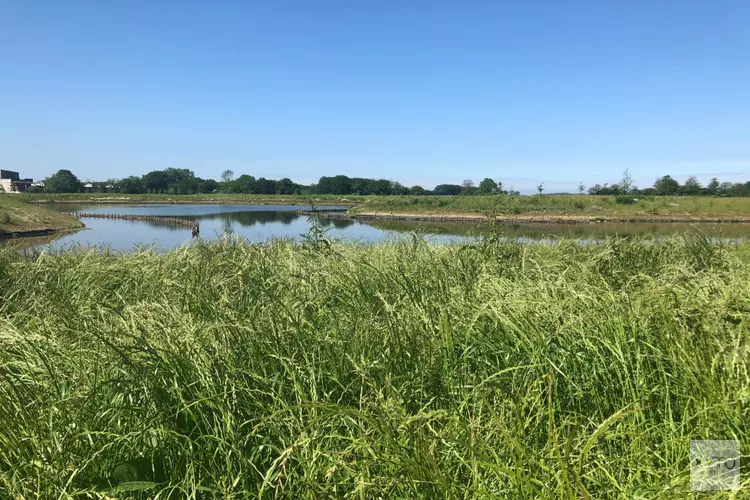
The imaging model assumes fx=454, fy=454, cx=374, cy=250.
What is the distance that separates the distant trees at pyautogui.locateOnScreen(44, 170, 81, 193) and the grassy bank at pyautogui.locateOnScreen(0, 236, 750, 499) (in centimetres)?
10746

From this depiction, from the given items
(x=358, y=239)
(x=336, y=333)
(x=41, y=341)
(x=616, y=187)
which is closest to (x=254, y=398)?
(x=336, y=333)

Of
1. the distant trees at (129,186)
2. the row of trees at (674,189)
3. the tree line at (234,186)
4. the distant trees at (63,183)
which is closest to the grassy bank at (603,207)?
the row of trees at (674,189)

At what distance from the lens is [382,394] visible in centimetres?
153

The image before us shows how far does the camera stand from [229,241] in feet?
18.4

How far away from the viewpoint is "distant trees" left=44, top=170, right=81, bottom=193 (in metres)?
93.7

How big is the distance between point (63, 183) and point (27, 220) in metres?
87.7

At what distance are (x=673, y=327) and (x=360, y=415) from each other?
159cm

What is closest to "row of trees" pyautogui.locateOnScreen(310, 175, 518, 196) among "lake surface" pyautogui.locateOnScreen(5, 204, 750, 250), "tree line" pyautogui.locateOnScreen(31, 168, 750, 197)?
"tree line" pyautogui.locateOnScreen(31, 168, 750, 197)

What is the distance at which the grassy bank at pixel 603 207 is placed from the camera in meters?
37.1

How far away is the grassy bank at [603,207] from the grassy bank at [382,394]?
31068 mm

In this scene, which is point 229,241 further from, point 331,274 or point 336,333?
point 336,333

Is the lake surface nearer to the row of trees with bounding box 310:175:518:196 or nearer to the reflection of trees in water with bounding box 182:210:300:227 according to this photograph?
the reflection of trees in water with bounding box 182:210:300:227

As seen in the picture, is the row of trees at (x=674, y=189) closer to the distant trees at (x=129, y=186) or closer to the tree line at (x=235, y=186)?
the tree line at (x=235, y=186)

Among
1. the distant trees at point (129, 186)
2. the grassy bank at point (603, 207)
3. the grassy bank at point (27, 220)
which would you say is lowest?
the grassy bank at point (27, 220)
